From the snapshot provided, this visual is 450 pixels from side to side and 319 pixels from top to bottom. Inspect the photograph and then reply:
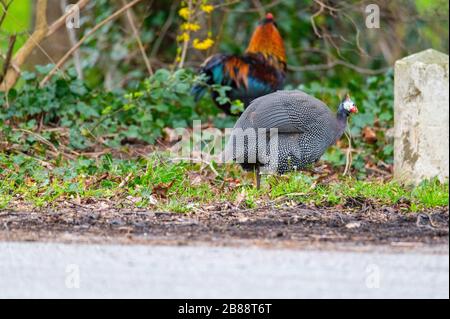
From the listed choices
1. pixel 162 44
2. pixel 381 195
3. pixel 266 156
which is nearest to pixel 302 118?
pixel 266 156

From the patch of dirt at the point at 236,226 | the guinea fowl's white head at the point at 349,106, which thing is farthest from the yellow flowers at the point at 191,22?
the patch of dirt at the point at 236,226

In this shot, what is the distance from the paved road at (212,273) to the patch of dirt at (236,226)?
32 centimetres

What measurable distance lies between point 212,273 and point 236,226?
4.79 feet

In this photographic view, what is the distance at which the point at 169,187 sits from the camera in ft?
26.7

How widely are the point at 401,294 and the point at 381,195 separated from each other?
2.98 meters

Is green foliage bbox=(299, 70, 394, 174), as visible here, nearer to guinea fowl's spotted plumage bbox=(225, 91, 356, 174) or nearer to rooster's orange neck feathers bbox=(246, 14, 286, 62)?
rooster's orange neck feathers bbox=(246, 14, 286, 62)

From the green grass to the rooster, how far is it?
8.56 feet

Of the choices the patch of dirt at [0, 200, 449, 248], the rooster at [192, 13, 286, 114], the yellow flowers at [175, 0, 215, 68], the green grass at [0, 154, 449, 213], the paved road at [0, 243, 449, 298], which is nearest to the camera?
the paved road at [0, 243, 449, 298]

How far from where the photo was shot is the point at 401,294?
4.73m

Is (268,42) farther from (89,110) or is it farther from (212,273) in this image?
(212,273)

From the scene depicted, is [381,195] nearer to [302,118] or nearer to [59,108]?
[302,118]

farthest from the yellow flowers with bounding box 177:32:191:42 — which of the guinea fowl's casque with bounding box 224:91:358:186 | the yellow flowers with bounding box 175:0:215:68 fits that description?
the guinea fowl's casque with bounding box 224:91:358:186

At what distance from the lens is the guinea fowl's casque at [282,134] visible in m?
8.42

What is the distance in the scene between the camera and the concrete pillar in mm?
8109
